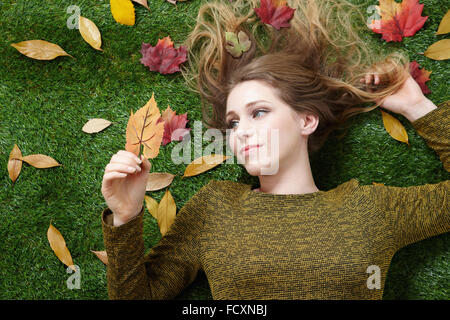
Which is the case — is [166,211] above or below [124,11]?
below

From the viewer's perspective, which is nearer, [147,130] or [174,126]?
[147,130]

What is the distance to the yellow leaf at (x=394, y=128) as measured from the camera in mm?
1975

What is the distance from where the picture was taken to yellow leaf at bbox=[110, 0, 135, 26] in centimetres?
214

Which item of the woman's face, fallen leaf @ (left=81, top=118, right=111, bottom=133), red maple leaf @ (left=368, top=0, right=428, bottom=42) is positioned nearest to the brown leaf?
fallen leaf @ (left=81, top=118, right=111, bottom=133)

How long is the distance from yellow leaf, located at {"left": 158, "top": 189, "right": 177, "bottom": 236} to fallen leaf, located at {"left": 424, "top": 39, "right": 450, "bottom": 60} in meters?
1.47

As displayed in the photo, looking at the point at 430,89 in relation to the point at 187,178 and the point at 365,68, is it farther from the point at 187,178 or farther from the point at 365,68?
the point at 187,178

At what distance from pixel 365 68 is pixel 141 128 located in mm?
1161

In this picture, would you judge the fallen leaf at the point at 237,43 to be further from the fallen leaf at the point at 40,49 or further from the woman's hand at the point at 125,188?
the fallen leaf at the point at 40,49

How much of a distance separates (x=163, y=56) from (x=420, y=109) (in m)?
1.28

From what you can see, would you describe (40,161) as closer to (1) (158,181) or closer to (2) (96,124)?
(2) (96,124)

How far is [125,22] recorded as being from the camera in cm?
214

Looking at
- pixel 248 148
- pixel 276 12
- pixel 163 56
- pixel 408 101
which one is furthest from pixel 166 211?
pixel 408 101

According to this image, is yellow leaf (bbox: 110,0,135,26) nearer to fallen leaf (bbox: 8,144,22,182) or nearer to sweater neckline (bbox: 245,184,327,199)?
fallen leaf (bbox: 8,144,22,182)

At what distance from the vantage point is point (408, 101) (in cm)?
187
